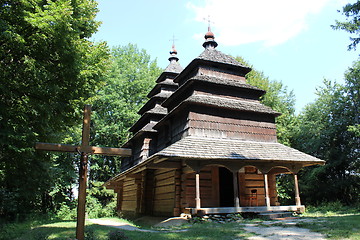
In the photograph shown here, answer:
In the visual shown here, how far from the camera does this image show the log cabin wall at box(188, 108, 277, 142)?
15180mm

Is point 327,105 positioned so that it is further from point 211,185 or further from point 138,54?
point 138,54

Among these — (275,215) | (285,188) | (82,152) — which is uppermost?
(82,152)

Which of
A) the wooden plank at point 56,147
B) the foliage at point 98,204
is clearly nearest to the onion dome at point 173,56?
the foliage at point 98,204

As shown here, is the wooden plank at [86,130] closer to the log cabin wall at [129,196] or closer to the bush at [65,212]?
the log cabin wall at [129,196]

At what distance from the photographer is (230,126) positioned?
627 inches

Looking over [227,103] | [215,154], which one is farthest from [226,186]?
[227,103]

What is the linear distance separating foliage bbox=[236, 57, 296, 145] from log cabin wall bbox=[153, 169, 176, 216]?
16.4 m

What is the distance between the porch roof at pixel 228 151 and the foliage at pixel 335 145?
10992mm

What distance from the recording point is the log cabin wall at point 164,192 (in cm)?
1528

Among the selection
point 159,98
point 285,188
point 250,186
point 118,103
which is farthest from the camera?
point 118,103

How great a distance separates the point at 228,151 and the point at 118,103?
21.8m

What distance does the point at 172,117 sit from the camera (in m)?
17.8

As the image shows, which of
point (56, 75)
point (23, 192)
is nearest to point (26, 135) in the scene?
point (56, 75)

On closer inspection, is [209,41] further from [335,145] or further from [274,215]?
[335,145]
